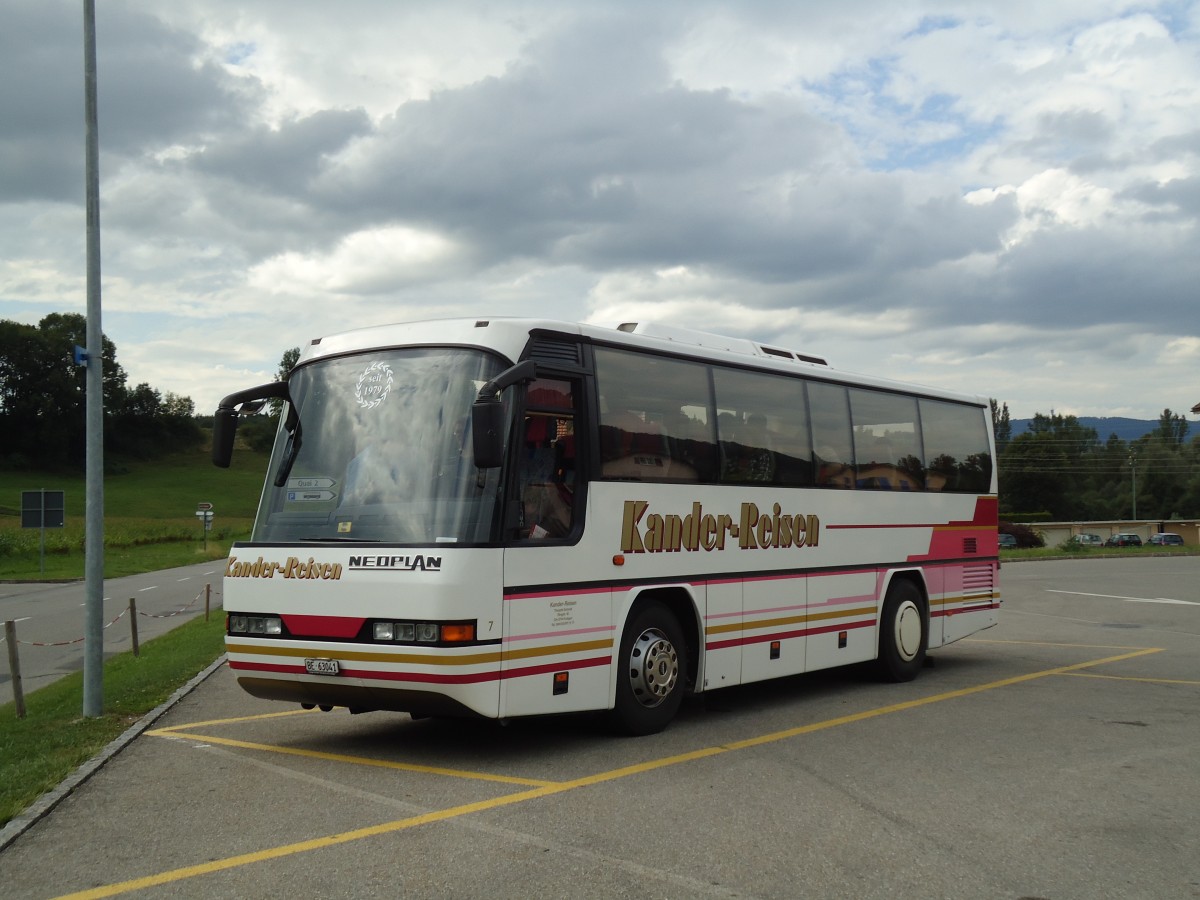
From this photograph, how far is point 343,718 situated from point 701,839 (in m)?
5.40

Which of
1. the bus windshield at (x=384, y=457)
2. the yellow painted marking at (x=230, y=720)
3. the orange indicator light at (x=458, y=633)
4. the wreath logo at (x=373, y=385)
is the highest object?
the wreath logo at (x=373, y=385)

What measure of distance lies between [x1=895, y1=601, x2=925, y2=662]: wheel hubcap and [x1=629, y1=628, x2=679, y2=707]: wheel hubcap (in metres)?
4.35

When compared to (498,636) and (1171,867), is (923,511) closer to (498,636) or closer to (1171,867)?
(498,636)

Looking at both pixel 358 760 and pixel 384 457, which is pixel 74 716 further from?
pixel 384 457

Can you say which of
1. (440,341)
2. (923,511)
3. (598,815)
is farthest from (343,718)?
(923,511)

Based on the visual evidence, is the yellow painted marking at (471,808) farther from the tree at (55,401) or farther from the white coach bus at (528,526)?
the tree at (55,401)

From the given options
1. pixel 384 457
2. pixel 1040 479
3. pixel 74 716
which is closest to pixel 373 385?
pixel 384 457

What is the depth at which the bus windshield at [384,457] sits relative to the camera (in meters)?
8.16

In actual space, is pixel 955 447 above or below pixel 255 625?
above

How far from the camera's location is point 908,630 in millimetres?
13430

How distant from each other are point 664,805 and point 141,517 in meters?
83.4

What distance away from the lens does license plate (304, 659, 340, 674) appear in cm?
827

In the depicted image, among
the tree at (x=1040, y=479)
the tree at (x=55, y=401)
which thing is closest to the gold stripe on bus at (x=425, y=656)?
the tree at (x=55, y=401)

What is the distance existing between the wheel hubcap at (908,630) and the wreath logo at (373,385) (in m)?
6.95
